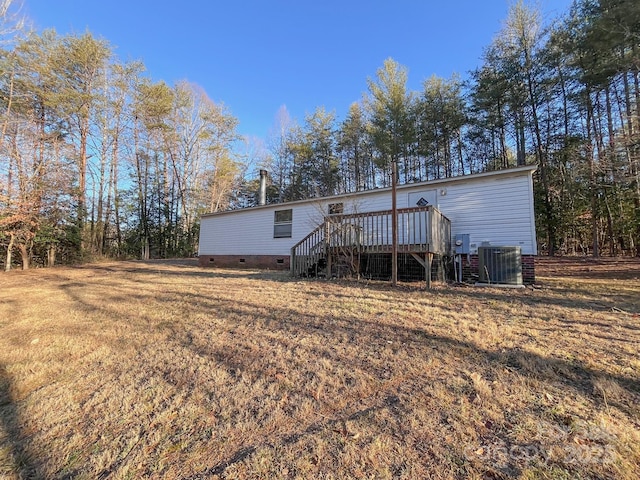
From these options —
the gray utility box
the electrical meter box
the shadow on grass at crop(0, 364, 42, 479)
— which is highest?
the electrical meter box

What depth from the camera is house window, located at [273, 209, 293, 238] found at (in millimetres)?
11953

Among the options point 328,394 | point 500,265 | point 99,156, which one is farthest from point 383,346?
point 99,156

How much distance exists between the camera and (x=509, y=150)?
18156mm

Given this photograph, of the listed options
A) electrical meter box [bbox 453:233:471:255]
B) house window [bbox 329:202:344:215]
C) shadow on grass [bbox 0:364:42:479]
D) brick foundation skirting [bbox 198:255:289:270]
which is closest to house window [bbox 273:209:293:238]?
brick foundation skirting [bbox 198:255:289:270]

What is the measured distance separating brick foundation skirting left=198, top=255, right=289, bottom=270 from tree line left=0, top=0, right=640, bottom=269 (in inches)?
291

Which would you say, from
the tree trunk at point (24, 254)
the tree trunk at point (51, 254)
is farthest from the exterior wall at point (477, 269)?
the tree trunk at point (51, 254)

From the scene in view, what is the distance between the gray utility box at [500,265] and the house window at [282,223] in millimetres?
7005

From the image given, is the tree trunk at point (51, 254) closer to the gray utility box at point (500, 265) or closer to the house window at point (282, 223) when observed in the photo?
the house window at point (282, 223)

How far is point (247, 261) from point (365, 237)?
6.74 m

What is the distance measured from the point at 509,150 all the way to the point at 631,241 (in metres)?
7.75

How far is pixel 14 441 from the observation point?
192 centimetres

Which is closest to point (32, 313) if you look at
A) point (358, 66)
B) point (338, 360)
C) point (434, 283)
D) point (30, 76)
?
point (338, 360)

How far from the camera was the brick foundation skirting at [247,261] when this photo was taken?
1202cm

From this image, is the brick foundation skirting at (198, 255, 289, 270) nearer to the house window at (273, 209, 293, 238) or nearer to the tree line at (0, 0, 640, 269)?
the house window at (273, 209, 293, 238)
